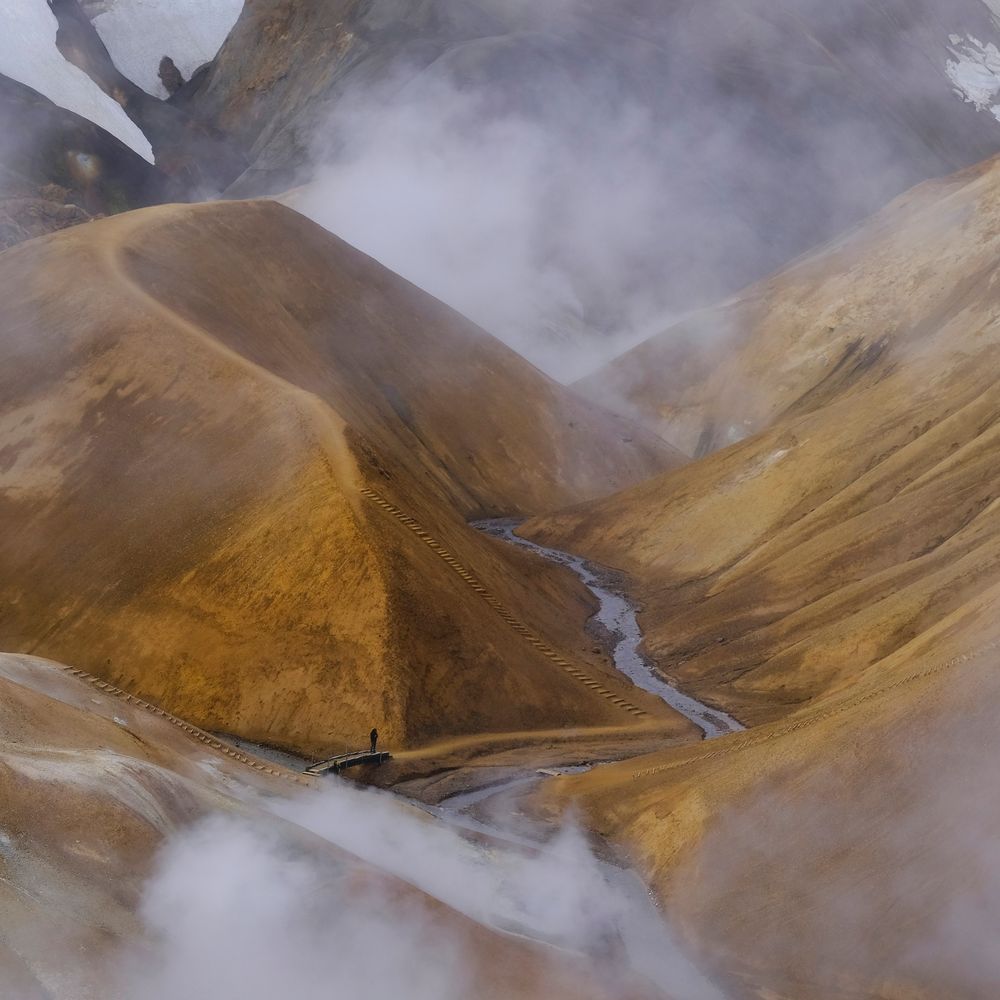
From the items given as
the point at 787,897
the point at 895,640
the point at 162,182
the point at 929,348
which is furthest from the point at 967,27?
the point at 787,897

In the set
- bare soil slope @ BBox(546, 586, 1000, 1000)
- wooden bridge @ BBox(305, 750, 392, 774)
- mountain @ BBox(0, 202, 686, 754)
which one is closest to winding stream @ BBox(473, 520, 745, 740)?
mountain @ BBox(0, 202, 686, 754)

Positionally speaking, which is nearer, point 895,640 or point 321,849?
point 321,849

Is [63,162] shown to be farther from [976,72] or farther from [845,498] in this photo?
[976,72]

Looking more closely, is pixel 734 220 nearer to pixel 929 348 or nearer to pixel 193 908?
pixel 929 348

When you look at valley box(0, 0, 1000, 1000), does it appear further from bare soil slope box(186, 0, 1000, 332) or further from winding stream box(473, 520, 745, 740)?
bare soil slope box(186, 0, 1000, 332)

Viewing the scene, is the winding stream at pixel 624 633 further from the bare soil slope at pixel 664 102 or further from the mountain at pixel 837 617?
the bare soil slope at pixel 664 102

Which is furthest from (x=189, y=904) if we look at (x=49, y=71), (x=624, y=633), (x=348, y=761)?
(x=49, y=71)

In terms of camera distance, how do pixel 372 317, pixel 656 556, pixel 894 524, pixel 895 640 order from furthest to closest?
pixel 372 317
pixel 656 556
pixel 894 524
pixel 895 640

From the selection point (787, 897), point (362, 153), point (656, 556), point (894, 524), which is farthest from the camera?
point (362, 153)
